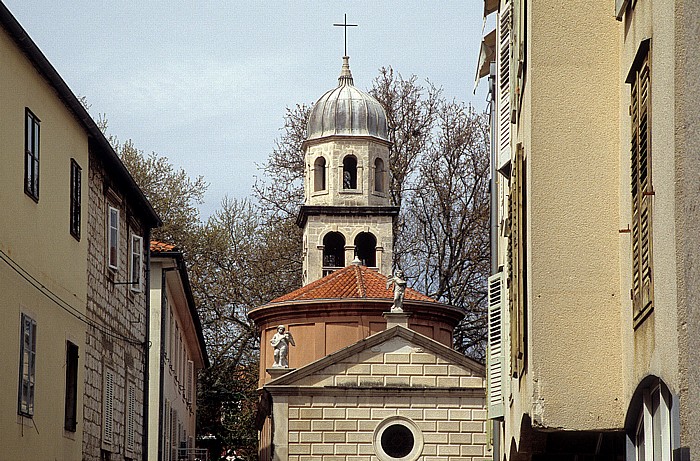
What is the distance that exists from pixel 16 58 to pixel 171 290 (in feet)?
56.9

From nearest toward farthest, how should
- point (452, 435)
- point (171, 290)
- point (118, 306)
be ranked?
point (118, 306) < point (171, 290) < point (452, 435)

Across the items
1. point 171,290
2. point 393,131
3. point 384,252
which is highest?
point 393,131

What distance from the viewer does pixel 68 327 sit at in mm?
20891

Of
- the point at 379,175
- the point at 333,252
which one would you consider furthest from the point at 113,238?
the point at 333,252

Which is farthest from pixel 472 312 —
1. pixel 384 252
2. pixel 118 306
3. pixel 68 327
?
pixel 68 327

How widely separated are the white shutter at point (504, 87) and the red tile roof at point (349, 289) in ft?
106

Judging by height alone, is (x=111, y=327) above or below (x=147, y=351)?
above

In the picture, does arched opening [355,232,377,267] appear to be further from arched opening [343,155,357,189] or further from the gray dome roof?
the gray dome roof

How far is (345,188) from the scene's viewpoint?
5588 centimetres

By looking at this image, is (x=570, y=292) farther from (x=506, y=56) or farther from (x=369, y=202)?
(x=369, y=202)

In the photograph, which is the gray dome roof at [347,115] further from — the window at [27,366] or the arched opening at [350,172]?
the window at [27,366]

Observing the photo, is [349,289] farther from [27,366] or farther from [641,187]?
[641,187]

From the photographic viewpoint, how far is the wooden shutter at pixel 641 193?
8.52 meters

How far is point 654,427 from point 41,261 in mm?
12012
